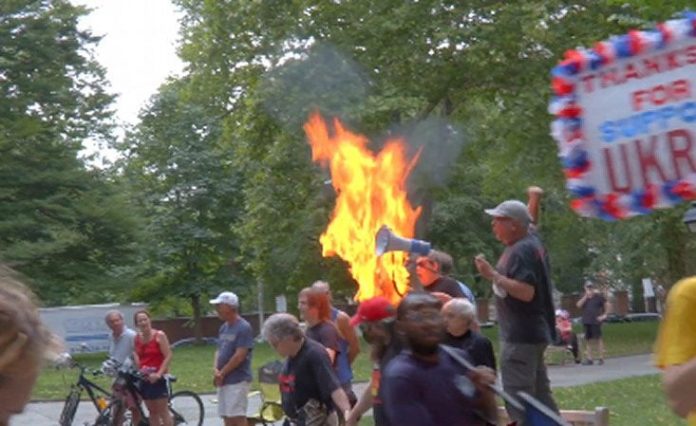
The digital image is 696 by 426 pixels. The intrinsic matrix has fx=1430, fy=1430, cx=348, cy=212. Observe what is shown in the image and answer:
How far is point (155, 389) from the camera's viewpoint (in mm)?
16594

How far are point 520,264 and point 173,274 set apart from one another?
56.8 m

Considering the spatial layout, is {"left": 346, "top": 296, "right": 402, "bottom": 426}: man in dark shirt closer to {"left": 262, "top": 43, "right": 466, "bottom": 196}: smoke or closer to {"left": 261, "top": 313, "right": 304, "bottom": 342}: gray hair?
{"left": 261, "top": 313, "right": 304, "bottom": 342}: gray hair

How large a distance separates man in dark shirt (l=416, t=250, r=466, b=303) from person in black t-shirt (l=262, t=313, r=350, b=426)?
87 cm

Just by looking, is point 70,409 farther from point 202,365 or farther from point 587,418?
point 202,365

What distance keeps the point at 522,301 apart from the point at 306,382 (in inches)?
65.9

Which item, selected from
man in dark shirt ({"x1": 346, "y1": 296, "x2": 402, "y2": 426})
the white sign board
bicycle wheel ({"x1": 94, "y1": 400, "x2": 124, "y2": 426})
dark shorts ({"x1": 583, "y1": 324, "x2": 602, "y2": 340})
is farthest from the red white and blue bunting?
the white sign board

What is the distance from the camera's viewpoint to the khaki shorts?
14.2m

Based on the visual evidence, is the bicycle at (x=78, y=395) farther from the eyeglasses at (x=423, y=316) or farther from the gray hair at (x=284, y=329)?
the eyeglasses at (x=423, y=316)

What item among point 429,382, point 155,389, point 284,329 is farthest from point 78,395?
point 429,382

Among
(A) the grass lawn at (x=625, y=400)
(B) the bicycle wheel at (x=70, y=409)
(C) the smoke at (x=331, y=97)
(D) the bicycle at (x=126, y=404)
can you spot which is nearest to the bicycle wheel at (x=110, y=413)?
(D) the bicycle at (x=126, y=404)

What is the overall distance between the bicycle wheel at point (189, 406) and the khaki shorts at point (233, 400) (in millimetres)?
4383

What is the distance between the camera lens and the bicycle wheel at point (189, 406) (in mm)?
18812

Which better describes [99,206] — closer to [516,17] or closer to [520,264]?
[516,17]

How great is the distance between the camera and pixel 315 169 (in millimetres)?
33812
